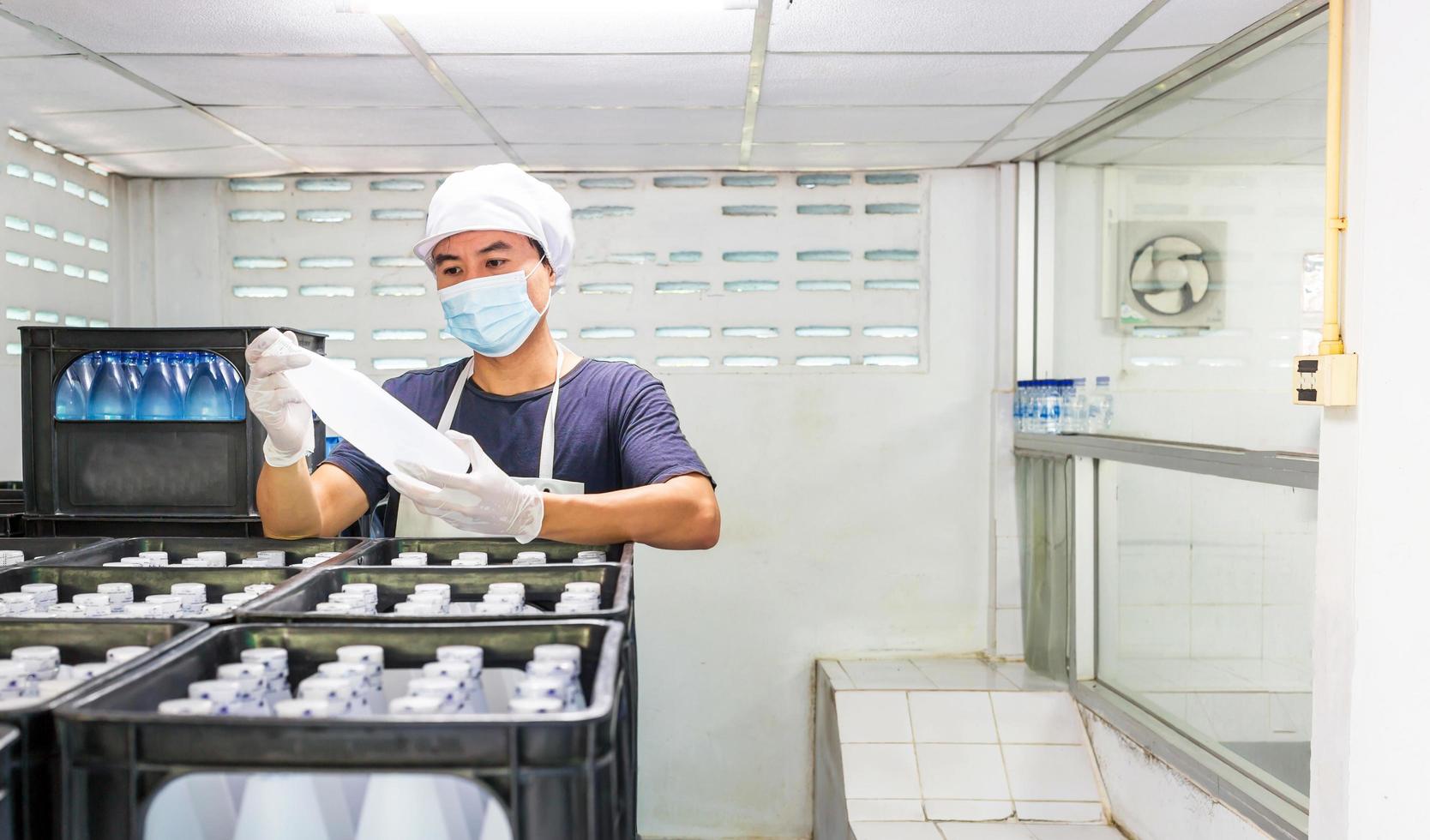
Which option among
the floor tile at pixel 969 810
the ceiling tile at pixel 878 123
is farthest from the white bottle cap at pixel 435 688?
the floor tile at pixel 969 810

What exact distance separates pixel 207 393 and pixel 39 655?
172 cm

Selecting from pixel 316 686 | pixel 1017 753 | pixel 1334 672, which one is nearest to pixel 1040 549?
pixel 1017 753

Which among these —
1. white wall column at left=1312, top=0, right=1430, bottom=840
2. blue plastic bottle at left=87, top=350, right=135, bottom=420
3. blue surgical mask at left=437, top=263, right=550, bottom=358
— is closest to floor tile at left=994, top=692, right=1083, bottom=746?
white wall column at left=1312, top=0, right=1430, bottom=840

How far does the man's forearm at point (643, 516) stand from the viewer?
156 cm

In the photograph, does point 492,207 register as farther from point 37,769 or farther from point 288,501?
point 37,769

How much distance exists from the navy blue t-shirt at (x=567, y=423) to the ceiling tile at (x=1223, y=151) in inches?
65.5

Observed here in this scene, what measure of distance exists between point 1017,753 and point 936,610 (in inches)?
27.7

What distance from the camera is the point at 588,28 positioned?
2322 mm

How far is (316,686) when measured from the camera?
0.83m

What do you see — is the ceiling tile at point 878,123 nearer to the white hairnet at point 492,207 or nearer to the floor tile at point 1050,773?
the white hairnet at point 492,207

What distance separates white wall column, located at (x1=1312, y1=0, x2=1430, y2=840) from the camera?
173cm

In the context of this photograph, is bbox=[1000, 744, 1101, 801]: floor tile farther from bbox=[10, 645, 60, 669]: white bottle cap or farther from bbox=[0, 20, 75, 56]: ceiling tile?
bbox=[0, 20, 75, 56]: ceiling tile

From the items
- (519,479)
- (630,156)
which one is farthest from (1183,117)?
(519,479)

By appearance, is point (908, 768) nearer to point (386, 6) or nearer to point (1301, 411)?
point (1301, 411)
